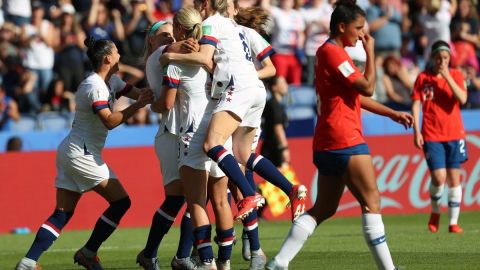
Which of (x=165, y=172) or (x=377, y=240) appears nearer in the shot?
(x=377, y=240)

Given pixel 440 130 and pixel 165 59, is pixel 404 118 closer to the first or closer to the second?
pixel 165 59

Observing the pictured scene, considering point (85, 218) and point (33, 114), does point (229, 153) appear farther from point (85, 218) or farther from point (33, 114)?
point (33, 114)

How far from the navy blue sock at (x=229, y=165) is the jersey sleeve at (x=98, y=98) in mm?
1309

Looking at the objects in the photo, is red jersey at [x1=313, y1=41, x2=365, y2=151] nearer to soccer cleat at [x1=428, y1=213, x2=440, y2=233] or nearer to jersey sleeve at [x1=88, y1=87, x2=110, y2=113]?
jersey sleeve at [x1=88, y1=87, x2=110, y2=113]

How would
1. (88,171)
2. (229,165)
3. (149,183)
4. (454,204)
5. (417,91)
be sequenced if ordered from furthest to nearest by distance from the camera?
(149,183)
(417,91)
(454,204)
(88,171)
(229,165)

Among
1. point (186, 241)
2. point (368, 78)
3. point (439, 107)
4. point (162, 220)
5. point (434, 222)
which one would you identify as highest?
point (368, 78)

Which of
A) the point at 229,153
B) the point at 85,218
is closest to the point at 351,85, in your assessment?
the point at 229,153

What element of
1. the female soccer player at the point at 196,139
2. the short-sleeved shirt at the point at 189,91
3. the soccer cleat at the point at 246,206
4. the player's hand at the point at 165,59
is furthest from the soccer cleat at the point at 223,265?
the player's hand at the point at 165,59

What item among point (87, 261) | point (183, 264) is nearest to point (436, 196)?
point (183, 264)

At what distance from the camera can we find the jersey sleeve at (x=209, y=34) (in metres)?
9.32

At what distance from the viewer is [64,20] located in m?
20.9

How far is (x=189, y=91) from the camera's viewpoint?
9.40 m

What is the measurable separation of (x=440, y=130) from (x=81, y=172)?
18.3ft

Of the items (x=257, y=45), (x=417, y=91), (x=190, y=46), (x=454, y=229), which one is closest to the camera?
(x=190, y=46)
